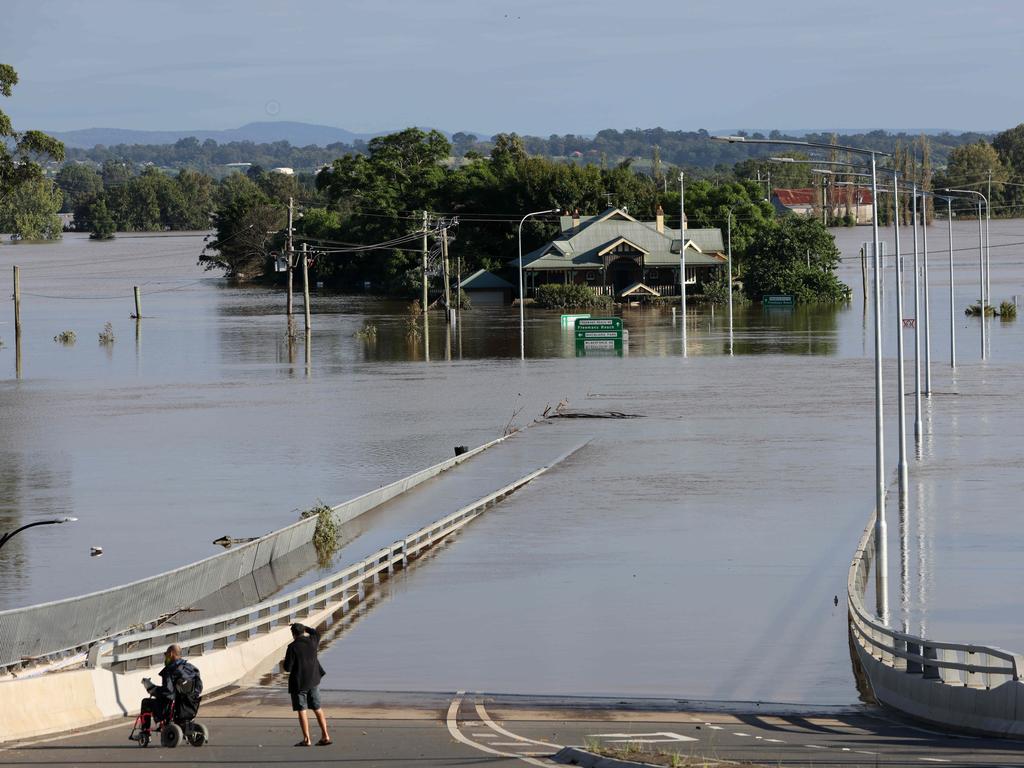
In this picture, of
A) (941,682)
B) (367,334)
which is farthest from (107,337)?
(941,682)

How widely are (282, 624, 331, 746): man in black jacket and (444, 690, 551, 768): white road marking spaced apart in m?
1.59

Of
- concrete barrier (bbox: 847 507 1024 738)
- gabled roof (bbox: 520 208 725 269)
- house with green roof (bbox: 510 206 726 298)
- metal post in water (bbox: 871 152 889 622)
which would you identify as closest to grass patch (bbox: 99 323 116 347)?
gabled roof (bbox: 520 208 725 269)

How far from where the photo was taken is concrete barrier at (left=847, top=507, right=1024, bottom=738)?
17.7 metres

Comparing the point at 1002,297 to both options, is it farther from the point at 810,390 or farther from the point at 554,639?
the point at 554,639

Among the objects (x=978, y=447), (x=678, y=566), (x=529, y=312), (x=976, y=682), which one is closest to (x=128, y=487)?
(x=678, y=566)

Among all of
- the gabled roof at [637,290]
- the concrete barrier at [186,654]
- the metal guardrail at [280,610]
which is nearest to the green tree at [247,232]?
the gabled roof at [637,290]

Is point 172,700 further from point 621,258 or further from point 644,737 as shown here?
point 621,258

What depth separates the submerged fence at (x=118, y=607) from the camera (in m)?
21.5

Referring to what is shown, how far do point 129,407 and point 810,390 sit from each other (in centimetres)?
2992

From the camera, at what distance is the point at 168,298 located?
163125 mm

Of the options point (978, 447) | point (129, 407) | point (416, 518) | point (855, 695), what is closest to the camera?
point (855, 695)

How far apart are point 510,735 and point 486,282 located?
12631cm

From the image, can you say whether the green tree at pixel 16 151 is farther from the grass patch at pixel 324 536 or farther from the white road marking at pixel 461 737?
the white road marking at pixel 461 737

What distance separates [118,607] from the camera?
2480cm
